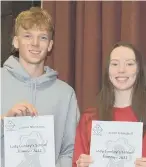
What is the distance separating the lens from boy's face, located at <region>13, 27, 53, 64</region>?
48.7 inches

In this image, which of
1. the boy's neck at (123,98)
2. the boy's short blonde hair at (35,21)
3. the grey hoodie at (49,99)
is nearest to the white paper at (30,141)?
the grey hoodie at (49,99)

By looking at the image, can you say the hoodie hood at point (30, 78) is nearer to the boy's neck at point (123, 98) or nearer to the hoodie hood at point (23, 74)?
the hoodie hood at point (23, 74)

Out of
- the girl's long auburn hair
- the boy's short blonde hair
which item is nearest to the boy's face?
the boy's short blonde hair

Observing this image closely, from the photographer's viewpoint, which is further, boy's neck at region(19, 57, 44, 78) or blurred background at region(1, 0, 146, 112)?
blurred background at region(1, 0, 146, 112)

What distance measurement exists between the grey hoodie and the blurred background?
0.59ft

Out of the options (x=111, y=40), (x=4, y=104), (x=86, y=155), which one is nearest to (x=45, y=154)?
(x=86, y=155)

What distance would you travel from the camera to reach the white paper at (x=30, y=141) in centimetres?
111

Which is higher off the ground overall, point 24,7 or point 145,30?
point 24,7

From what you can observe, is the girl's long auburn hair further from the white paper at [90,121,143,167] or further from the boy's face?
the boy's face

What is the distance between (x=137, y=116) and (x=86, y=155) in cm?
20

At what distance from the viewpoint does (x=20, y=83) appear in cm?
128

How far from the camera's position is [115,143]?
1.07 metres

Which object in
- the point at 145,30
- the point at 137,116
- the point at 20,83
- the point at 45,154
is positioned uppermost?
the point at 145,30

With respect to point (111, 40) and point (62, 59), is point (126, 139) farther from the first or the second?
point (62, 59)
